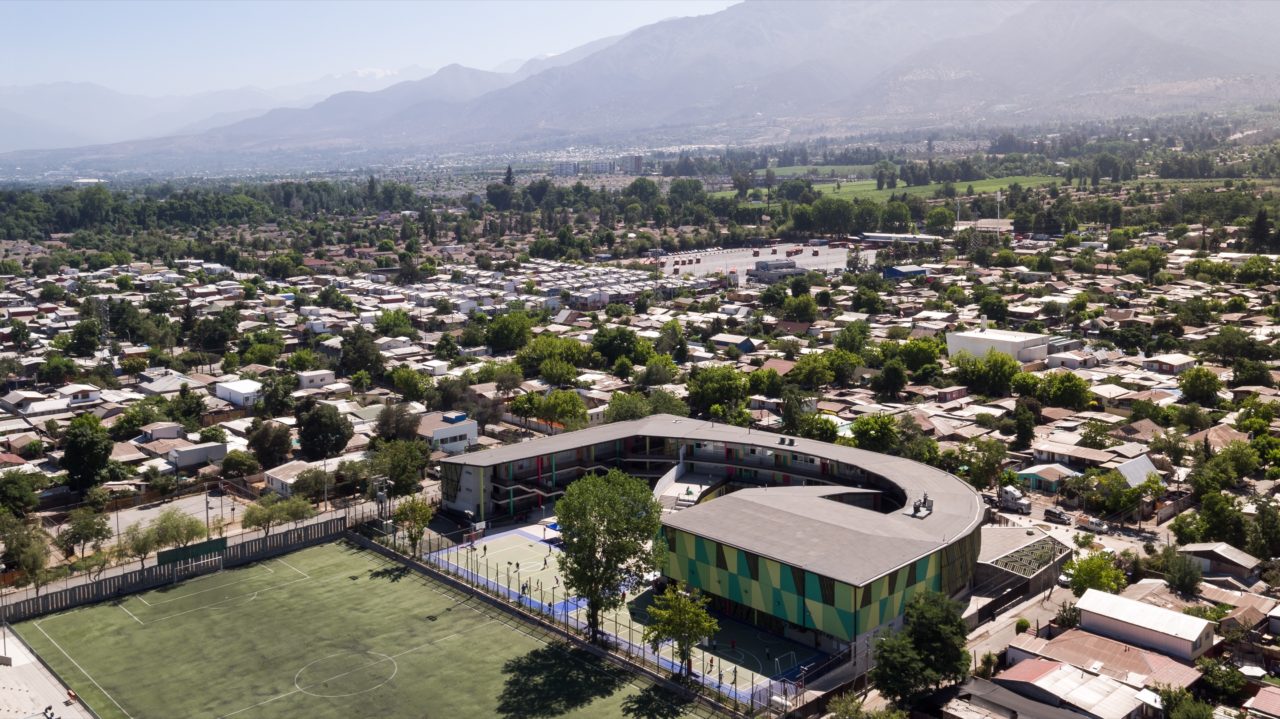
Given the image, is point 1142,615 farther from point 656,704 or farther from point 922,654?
point 656,704

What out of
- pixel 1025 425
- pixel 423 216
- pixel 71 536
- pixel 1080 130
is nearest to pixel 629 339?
pixel 1025 425

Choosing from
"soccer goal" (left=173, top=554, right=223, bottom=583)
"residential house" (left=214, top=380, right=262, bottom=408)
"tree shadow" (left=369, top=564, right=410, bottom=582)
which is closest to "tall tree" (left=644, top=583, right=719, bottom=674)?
"tree shadow" (left=369, top=564, right=410, bottom=582)

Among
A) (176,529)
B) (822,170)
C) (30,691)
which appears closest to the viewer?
(30,691)

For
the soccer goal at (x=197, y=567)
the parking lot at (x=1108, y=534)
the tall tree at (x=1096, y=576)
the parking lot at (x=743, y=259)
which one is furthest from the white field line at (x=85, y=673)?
the parking lot at (x=743, y=259)

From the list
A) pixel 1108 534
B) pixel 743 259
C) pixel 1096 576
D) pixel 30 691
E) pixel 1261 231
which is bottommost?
pixel 743 259

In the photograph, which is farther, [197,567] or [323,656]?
[197,567]

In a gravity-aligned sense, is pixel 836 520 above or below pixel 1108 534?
above

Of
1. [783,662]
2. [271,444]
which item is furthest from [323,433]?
[783,662]
